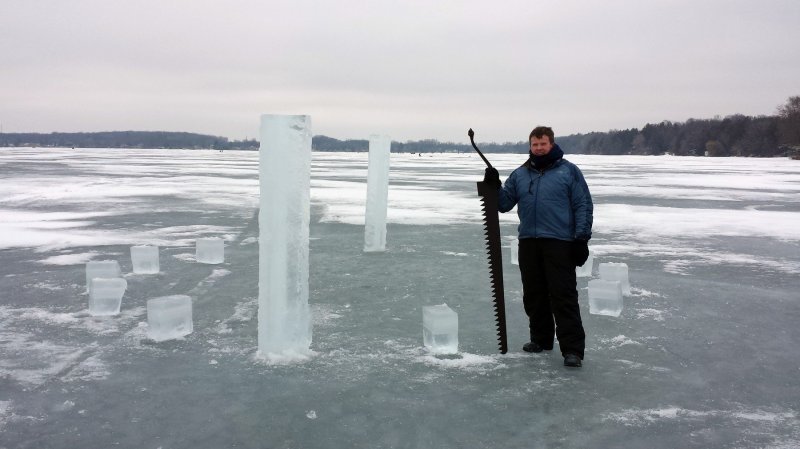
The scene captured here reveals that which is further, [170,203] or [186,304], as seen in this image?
[170,203]

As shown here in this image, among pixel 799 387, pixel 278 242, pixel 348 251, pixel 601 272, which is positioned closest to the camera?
pixel 799 387

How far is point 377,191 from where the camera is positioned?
927 centimetres

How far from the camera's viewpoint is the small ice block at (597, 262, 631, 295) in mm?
6793

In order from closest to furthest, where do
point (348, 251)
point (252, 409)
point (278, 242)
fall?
1. point (252, 409)
2. point (278, 242)
3. point (348, 251)

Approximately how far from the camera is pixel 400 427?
11.7ft

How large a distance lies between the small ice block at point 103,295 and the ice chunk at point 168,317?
0.84 m

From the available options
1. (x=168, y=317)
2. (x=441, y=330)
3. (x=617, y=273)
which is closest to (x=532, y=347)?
(x=441, y=330)

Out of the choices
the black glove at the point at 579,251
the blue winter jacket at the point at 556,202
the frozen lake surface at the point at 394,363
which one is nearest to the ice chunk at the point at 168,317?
the frozen lake surface at the point at 394,363

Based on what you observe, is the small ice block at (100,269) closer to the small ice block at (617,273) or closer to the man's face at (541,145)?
the man's face at (541,145)

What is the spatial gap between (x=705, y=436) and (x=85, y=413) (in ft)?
11.8

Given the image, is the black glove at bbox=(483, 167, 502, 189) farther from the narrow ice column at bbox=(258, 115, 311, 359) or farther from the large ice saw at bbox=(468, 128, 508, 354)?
the narrow ice column at bbox=(258, 115, 311, 359)

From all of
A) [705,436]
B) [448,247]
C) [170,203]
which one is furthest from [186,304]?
[170,203]

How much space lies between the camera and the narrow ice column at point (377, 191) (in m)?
9.25

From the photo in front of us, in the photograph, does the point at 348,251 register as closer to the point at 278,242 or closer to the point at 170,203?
the point at 278,242
